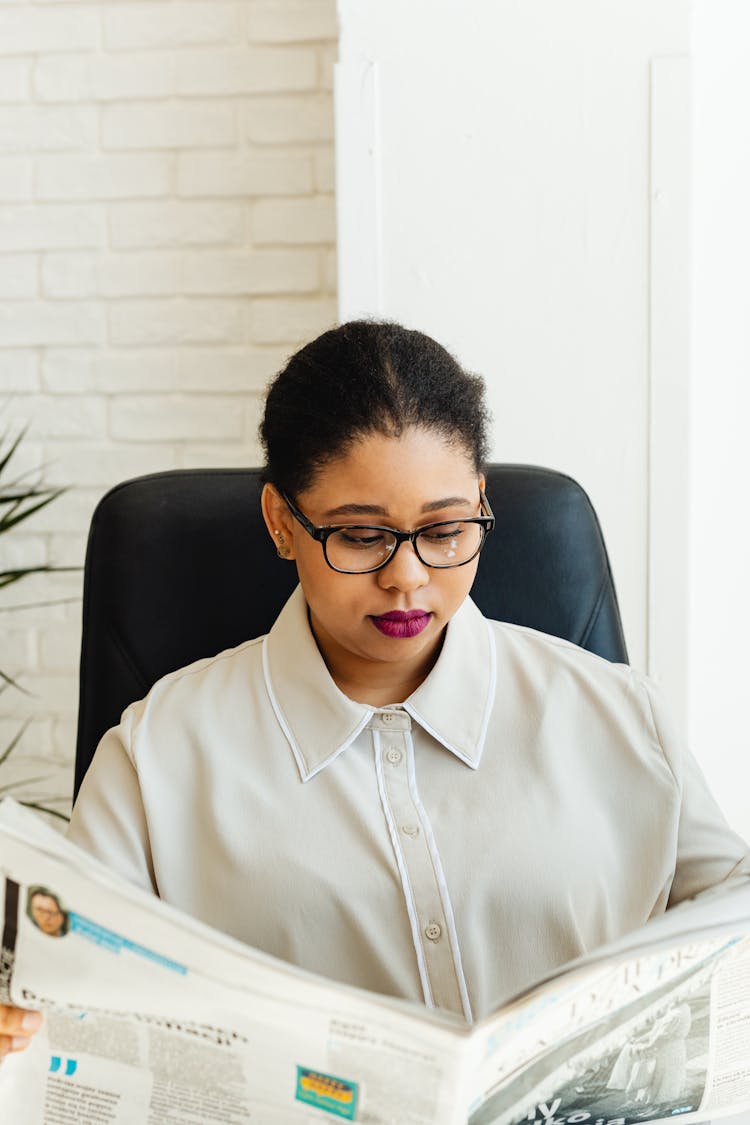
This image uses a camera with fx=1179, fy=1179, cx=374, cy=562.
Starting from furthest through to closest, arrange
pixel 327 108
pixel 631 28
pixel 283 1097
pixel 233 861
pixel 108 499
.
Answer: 1. pixel 327 108
2. pixel 631 28
3. pixel 108 499
4. pixel 233 861
5. pixel 283 1097

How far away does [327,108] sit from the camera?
6.96ft

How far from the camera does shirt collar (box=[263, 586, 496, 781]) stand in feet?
3.78

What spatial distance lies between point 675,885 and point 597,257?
99cm

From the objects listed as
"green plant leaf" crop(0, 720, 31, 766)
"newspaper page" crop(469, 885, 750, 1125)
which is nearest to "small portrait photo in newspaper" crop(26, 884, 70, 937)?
"newspaper page" crop(469, 885, 750, 1125)

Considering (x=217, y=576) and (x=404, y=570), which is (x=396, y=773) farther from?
(x=217, y=576)

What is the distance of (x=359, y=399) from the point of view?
1.09 meters

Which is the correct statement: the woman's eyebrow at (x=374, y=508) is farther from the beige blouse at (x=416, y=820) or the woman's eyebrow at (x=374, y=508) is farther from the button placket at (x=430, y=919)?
the button placket at (x=430, y=919)

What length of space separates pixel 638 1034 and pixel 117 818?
536mm

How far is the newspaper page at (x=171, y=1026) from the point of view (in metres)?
0.75

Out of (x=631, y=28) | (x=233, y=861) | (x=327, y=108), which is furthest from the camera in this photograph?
(x=327, y=108)

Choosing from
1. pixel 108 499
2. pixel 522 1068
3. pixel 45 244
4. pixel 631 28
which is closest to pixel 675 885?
pixel 522 1068

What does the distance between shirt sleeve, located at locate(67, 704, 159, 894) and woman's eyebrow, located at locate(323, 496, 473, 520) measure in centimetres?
31

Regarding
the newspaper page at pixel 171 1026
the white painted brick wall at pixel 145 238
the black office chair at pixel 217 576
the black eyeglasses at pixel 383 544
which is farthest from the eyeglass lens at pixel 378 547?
the white painted brick wall at pixel 145 238

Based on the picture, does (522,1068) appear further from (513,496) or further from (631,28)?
(631,28)
